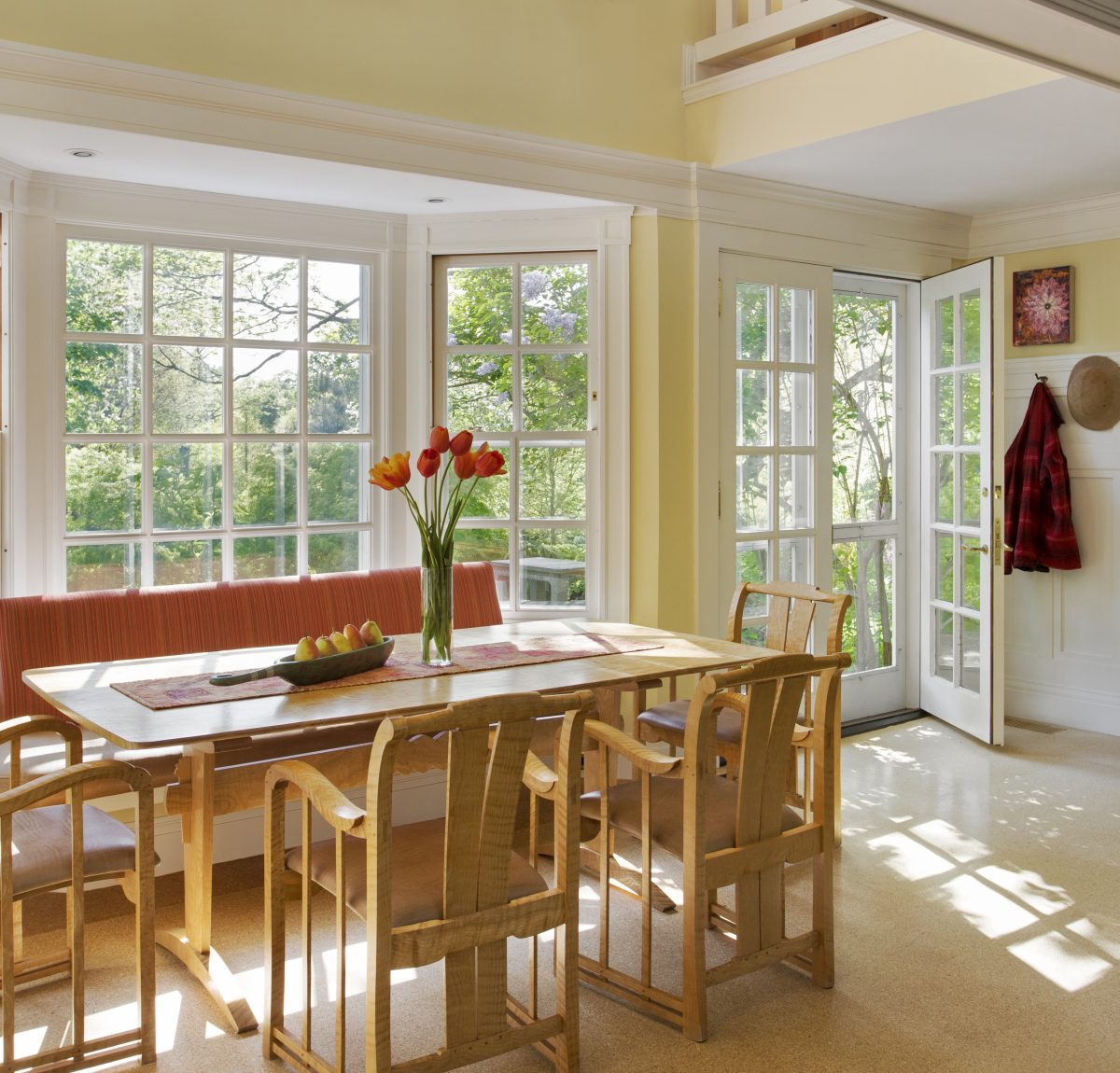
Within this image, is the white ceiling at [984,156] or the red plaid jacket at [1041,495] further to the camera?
the red plaid jacket at [1041,495]

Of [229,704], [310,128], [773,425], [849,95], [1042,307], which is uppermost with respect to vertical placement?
[849,95]

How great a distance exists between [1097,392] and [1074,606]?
1018 mm

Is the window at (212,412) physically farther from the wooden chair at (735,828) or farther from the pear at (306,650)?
the wooden chair at (735,828)

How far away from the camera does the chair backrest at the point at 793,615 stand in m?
3.64

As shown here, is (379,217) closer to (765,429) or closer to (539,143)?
(539,143)

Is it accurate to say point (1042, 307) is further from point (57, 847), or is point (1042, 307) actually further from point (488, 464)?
point (57, 847)

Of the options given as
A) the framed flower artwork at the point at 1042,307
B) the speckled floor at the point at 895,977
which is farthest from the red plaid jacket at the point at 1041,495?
the speckled floor at the point at 895,977

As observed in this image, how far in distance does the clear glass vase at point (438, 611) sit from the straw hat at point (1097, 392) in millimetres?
3533

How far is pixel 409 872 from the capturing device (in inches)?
95.0

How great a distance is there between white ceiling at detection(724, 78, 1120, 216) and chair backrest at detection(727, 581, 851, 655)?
167cm

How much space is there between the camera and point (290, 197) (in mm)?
4266

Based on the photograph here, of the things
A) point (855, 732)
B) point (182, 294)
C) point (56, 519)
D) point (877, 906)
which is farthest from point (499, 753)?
point (855, 732)

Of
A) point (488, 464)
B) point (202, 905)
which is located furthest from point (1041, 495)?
point (202, 905)

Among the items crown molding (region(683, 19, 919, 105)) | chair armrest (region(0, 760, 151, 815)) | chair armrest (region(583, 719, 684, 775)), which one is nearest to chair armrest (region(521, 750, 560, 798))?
chair armrest (region(583, 719, 684, 775))
